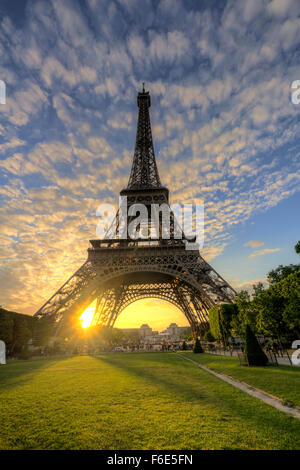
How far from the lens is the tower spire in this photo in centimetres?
4869

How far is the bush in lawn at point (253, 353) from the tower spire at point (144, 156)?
116 feet

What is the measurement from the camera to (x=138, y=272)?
128 ft

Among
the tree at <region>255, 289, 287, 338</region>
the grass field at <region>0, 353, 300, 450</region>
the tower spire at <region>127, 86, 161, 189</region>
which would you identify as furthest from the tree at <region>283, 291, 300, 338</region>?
the tower spire at <region>127, 86, 161, 189</region>

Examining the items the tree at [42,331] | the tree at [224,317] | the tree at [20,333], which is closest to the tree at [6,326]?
the tree at [20,333]

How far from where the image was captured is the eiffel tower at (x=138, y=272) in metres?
34.0

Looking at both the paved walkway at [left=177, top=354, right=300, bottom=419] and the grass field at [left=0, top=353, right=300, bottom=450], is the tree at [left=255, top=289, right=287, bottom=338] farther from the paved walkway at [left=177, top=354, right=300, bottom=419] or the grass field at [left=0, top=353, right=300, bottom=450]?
the grass field at [left=0, top=353, right=300, bottom=450]

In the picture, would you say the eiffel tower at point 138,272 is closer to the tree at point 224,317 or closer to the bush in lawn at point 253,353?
the tree at point 224,317

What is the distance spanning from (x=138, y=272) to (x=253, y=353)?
83.8 ft

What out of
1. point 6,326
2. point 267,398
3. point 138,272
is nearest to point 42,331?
point 6,326

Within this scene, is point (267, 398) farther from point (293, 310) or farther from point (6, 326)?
point (6, 326)

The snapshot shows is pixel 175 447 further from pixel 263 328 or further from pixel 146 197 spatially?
pixel 146 197

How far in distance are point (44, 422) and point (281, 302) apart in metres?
24.8
